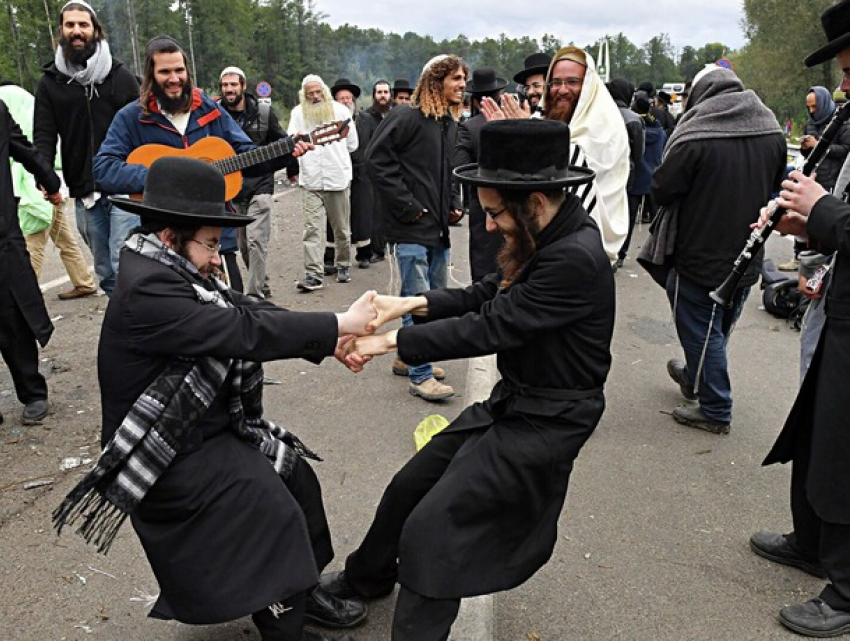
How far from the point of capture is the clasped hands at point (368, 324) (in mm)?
2664

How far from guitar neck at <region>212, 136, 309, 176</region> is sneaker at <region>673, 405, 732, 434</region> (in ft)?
11.3

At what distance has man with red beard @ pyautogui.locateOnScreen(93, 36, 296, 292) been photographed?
462cm

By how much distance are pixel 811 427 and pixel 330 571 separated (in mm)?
2175

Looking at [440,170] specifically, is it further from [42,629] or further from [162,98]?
[42,629]

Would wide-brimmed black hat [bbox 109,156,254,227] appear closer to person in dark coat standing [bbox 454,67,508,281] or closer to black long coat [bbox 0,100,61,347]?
person in dark coat standing [bbox 454,67,508,281]

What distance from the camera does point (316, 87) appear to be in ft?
25.6

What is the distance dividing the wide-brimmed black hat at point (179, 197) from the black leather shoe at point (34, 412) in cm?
285

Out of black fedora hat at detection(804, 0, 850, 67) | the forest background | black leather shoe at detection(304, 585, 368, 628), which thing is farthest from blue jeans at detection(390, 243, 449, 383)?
the forest background

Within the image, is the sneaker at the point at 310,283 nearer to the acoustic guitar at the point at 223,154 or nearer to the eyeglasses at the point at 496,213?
the acoustic guitar at the point at 223,154

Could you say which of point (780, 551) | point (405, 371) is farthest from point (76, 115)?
point (780, 551)

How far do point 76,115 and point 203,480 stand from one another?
447 cm

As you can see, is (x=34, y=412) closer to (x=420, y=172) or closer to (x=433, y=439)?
(x=420, y=172)

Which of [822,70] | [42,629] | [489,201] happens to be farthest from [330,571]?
[822,70]

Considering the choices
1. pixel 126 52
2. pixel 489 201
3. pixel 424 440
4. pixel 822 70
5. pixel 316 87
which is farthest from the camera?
pixel 822 70
